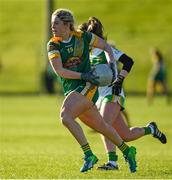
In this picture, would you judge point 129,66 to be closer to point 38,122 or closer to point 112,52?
point 112,52

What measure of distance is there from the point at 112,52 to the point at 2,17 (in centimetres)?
5248

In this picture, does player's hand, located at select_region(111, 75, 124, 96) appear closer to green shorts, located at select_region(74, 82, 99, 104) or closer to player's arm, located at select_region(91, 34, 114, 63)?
player's arm, located at select_region(91, 34, 114, 63)

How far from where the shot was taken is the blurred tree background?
165 feet

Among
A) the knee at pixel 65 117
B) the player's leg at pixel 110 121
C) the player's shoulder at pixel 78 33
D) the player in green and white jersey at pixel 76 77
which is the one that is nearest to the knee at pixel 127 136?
the player's leg at pixel 110 121

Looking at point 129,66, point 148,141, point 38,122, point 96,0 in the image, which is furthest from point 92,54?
point 96,0

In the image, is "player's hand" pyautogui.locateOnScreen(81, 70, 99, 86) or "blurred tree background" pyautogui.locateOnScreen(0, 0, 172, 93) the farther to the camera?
"blurred tree background" pyautogui.locateOnScreen(0, 0, 172, 93)

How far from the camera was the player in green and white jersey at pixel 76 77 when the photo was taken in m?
11.3

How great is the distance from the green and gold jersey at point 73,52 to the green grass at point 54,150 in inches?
46.1

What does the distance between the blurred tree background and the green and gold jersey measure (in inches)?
1373

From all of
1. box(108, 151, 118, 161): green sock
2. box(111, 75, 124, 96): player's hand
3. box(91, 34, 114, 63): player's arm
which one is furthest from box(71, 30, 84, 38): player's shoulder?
box(108, 151, 118, 161): green sock

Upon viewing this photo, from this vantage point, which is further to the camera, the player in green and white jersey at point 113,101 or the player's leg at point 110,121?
the player's leg at point 110,121

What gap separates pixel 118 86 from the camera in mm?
12305

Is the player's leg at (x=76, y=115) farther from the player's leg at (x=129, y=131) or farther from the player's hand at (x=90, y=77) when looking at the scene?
the player's leg at (x=129, y=131)

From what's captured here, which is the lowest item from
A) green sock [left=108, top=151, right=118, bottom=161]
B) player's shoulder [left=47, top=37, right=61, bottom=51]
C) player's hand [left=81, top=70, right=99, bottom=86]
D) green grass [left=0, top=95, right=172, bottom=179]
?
green grass [left=0, top=95, right=172, bottom=179]
